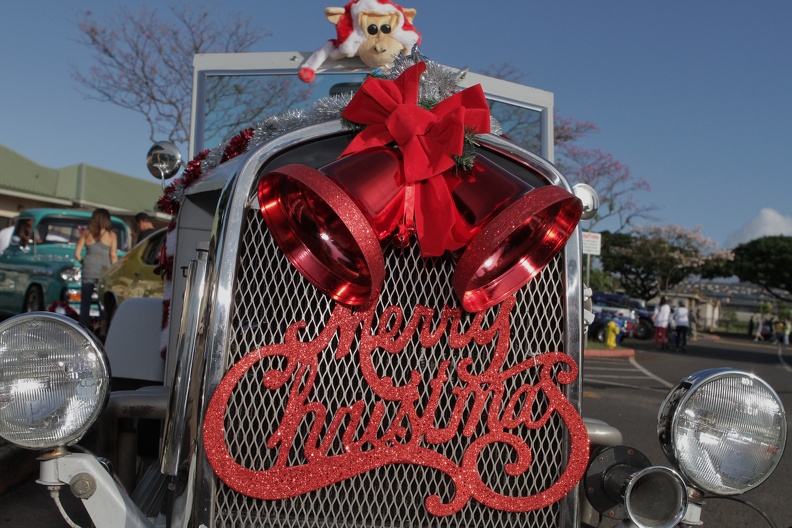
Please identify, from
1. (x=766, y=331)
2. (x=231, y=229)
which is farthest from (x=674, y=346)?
(x=231, y=229)

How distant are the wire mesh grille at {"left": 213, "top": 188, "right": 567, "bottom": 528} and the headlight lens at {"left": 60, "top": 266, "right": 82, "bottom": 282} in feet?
28.6

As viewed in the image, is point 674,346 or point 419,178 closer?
point 419,178

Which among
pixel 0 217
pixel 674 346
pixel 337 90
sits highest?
pixel 0 217

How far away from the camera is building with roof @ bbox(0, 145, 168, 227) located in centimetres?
2498

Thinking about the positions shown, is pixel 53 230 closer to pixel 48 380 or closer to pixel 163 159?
pixel 163 159

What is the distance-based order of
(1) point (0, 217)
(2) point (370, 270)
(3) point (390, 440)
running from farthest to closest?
(1) point (0, 217) < (3) point (390, 440) < (2) point (370, 270)

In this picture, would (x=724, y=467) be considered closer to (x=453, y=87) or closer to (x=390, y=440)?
(x=390, y=440)

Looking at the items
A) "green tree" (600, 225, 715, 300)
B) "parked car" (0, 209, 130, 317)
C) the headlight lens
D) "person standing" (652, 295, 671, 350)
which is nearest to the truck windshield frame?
"parked car" (0, 209, 130, 317)

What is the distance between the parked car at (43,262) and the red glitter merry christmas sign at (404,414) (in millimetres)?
8629

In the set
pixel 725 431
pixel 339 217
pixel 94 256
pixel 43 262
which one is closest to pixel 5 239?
pixel 43 262

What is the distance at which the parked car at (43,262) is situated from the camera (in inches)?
381

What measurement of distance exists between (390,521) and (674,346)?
2227 cm

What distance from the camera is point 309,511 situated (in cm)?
175

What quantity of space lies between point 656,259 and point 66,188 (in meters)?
35.2
